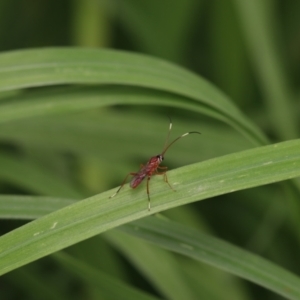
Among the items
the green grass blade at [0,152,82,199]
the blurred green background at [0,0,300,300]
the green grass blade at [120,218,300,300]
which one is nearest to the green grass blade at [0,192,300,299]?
the green grass blade at [120,218,300,300]

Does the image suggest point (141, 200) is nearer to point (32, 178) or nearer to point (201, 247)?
point (201, 247)

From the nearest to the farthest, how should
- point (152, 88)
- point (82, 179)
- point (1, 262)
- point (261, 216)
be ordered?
1. point (1, 262)
2. point (152, 88)
3. point (82, 179)
4. point (261, 216)

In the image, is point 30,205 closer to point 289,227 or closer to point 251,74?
point 289,227

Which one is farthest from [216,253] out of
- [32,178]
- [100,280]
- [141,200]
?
[32,178]

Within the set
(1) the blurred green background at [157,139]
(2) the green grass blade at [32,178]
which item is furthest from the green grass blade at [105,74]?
(2) the green grass blade at [32,178]

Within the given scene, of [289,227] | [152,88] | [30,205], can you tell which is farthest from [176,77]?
[289,227]

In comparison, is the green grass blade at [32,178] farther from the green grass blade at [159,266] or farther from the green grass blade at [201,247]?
the green grass blade at [201,247]
